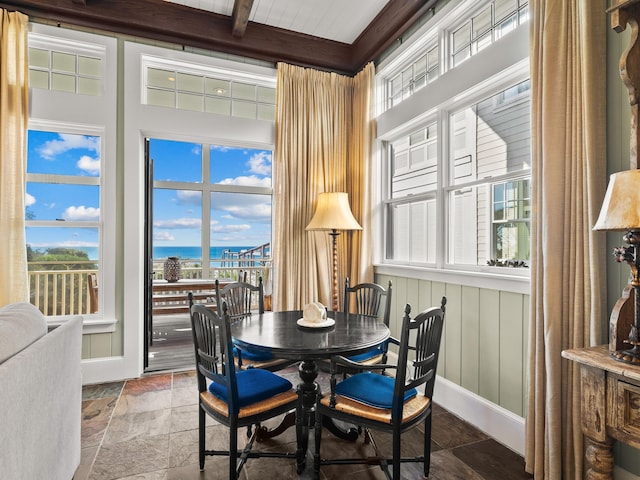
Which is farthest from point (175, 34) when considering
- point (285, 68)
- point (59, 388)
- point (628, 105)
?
point (628, 105)

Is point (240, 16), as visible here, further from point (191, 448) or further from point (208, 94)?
point (191, 448)

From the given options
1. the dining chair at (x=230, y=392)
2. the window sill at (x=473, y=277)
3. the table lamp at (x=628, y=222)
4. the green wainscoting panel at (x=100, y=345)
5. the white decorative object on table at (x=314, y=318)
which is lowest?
the green wainscoting panel at (x=100, y=345)

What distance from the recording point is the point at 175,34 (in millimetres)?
3475

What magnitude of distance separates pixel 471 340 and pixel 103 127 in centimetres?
364

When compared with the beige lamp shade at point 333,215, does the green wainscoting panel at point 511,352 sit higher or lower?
lower

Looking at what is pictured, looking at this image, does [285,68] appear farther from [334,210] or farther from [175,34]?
[334,210]

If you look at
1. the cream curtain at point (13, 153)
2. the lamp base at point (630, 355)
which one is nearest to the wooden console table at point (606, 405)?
the lamp base at point (630, 355)

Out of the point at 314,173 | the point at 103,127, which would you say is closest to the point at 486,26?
the point at 314,173

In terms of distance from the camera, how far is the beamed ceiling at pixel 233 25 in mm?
3182

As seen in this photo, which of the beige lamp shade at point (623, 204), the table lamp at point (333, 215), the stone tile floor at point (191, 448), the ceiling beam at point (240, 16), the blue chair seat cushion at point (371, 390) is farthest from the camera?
the table lamp at point (333, 215)

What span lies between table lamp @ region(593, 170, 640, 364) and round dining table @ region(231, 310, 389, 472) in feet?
3.56

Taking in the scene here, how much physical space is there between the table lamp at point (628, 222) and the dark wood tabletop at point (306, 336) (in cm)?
109

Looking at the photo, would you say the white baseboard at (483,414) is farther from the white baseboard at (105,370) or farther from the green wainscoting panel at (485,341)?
the white baseboard at (105,370)

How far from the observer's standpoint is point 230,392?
5.81 ft
